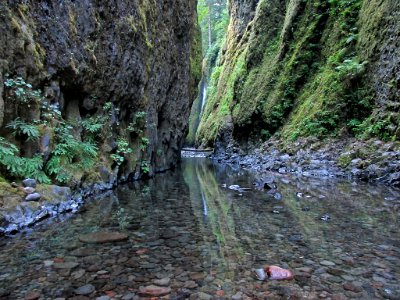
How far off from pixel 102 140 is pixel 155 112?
4796 mm

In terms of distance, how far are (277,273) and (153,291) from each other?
116cm

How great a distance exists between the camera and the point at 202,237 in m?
4.21

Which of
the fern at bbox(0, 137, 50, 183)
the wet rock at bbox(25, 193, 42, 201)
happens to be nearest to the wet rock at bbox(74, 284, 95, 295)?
the wet rock at bbox(25, 193, 42, 201)

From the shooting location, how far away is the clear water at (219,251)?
2.73 metres

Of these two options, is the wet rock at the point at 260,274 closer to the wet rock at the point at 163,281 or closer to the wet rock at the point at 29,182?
the wet rock at the point at 163,281

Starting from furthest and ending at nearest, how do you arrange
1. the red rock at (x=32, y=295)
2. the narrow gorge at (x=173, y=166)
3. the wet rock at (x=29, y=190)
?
1. the wet rock at (x=29, y=190)
2. the narrow gorge at (x=173, y=166)
3. the red rock at (x=32, y=295)

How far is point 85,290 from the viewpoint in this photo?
268cm

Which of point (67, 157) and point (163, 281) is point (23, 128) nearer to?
point (67, 157)

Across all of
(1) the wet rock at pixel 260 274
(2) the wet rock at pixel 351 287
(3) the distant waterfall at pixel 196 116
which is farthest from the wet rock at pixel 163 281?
(3) the distant waterfall at pixel 196 116

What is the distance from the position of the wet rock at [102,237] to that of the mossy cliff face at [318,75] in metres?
8.42

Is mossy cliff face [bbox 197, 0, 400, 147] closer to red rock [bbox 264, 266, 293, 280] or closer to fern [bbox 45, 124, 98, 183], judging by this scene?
red rock [bbox 264, 266, 293, 280]

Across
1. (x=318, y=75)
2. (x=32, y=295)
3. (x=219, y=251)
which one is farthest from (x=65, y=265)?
(x=318, y=75)

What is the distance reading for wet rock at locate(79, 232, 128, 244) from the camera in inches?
156

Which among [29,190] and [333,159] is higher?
[29,190]
